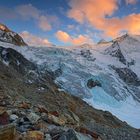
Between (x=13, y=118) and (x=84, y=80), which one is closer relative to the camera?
(x=13, y=118)

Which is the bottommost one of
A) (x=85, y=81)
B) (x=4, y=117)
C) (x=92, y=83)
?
(x=4, y=117)

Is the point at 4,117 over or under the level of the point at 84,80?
under

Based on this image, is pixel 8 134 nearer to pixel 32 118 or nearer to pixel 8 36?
pixel 32 118

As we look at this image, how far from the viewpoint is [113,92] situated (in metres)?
108

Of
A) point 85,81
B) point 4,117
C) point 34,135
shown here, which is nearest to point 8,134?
point 34,135

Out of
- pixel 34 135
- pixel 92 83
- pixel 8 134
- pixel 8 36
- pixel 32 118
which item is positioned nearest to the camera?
pixel 8 134

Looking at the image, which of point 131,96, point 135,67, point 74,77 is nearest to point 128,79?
point 135,67

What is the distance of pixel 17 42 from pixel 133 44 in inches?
2390

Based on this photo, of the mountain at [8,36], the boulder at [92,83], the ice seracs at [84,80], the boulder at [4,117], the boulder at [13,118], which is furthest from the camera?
the mountain at [8,36]

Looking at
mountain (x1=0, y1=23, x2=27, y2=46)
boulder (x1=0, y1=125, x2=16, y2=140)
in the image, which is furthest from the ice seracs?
boulder (x1=0, y1=125, x2=16, y2=140)

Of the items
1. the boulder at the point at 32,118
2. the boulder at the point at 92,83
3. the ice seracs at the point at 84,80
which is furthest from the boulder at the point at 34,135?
the boulder at the point at 92,83

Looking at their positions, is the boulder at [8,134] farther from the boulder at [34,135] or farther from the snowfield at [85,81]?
the snowfield at [85,81]

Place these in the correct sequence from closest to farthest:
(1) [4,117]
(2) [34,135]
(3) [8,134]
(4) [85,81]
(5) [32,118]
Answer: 1. (3) [8,134]
2. (2) [34,135]
3. (1) [4,117]
4. (5) [32,118]
5. (4) [85,81]

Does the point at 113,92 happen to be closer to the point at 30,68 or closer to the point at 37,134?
the point at 30,68
